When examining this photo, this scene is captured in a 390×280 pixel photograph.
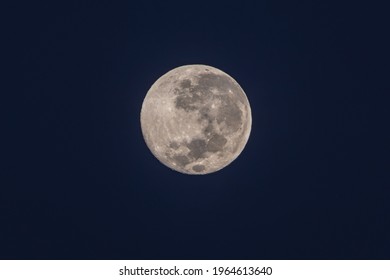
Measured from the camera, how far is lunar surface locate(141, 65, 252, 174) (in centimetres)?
962

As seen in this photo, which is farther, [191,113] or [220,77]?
[220,77]

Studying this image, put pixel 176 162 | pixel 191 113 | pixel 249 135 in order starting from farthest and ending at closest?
A: pixel 249 135, pixel 176 162, pixel 191 113

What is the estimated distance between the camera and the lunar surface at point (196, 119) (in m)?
9.62

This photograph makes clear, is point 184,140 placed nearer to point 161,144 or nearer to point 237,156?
point 161,144

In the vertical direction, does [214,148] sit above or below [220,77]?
below

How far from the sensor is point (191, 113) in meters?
9.56

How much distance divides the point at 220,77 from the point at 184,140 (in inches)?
70.5

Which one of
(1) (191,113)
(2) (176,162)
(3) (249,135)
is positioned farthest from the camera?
(3) (249,135)

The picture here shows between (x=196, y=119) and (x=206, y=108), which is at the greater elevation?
(x=206, y=108)

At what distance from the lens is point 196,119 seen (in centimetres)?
955

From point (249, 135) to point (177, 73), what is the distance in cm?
237
